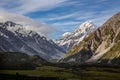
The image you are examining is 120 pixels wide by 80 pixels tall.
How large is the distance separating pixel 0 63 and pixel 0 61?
26.8 inches

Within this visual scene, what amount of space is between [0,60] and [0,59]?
1.88 feet

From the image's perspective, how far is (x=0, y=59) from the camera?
92.1m

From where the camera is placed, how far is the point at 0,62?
91188mm

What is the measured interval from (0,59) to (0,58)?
38 cm

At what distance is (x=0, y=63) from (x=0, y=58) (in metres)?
2.02

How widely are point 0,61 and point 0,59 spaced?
3.24 ft

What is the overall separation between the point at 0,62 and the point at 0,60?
2.35 feet

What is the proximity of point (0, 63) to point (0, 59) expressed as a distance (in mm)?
1636

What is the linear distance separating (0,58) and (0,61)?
1.36 metres

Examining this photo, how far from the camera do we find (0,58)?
303 feet

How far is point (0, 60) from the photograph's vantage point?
301ft

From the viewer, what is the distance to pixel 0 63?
90.9 m
